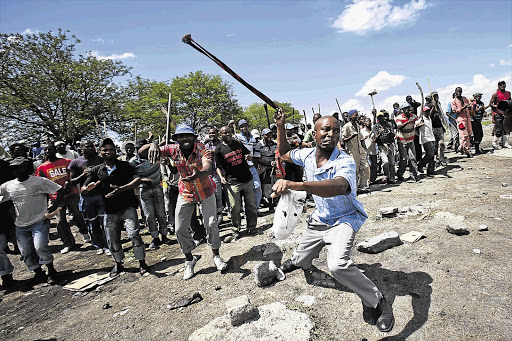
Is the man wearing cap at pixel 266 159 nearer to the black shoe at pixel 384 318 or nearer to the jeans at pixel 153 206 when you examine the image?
the jeans at pixel 153 206

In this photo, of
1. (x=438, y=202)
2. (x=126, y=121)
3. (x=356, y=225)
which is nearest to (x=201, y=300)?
(x=356, y=225)

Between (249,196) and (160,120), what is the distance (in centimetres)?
2319

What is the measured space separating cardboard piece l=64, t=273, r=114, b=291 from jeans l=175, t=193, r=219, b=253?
155 centimetres

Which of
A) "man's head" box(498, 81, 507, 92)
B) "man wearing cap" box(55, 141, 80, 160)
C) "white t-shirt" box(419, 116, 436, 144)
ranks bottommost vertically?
"white t-shirt" box(419, 116, 436, 144)

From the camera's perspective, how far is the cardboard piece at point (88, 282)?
4270mm

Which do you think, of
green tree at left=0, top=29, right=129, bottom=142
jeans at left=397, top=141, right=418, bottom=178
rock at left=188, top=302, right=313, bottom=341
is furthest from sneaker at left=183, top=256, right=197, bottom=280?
green tree at left=0, top=29, right=129, bottom=142

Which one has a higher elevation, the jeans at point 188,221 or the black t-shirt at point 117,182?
the black t-shirt at point 117,182

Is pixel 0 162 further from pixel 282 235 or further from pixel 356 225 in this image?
pixel 356 225

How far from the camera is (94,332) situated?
10.1 feet

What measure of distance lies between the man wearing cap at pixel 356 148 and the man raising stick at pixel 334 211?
13.5ft

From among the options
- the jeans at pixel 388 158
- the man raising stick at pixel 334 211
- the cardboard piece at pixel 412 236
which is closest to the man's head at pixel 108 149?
the man raising stick at pixel 334 211

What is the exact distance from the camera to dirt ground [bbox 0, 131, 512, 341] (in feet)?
7.91

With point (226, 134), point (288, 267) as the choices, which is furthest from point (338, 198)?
point (226, 134)

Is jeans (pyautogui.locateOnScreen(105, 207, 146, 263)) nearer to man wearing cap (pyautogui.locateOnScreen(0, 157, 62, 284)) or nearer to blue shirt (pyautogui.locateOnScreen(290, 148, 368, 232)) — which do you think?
man wearing cap (pyautogui.locateOnScreen(0, 157, 62, 284))
